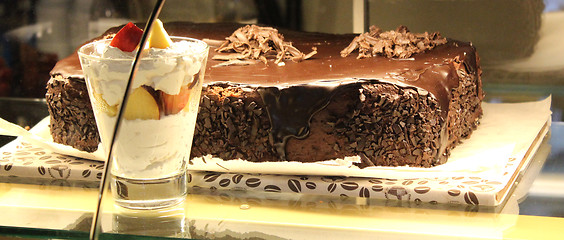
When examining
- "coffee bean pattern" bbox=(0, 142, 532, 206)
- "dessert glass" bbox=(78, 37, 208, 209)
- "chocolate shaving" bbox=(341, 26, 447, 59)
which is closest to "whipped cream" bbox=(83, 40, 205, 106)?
"dessert glass" bbox=(78, 37, 208, 209)

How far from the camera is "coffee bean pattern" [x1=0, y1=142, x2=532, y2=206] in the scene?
1.25 meters

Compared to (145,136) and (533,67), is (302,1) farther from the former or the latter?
(145,136)

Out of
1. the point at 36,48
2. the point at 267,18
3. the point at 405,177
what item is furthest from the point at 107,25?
the point at 405,177

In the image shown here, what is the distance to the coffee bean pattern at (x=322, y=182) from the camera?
1255 mm

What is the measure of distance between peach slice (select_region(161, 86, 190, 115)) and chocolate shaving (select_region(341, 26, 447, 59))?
51 centimetres

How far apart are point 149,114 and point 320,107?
1.17 feet

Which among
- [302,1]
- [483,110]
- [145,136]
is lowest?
[483,110]

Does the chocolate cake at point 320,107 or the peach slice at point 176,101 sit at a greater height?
the peach slice at point 176,101

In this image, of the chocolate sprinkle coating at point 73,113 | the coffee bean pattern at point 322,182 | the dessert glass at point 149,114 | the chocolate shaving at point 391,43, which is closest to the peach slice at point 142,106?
the dessert glass at point 149,114

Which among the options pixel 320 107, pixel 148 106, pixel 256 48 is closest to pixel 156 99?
pixel 148 106

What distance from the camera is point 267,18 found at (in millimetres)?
1877

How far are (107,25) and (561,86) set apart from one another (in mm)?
1122

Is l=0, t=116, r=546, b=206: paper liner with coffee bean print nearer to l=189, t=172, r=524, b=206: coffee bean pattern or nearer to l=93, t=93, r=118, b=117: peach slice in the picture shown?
l=189, t=172, r=524, b=206: coffee bean pattern

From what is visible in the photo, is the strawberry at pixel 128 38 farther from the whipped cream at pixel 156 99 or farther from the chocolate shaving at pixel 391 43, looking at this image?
the chocolate shaving at pixel 391 43
